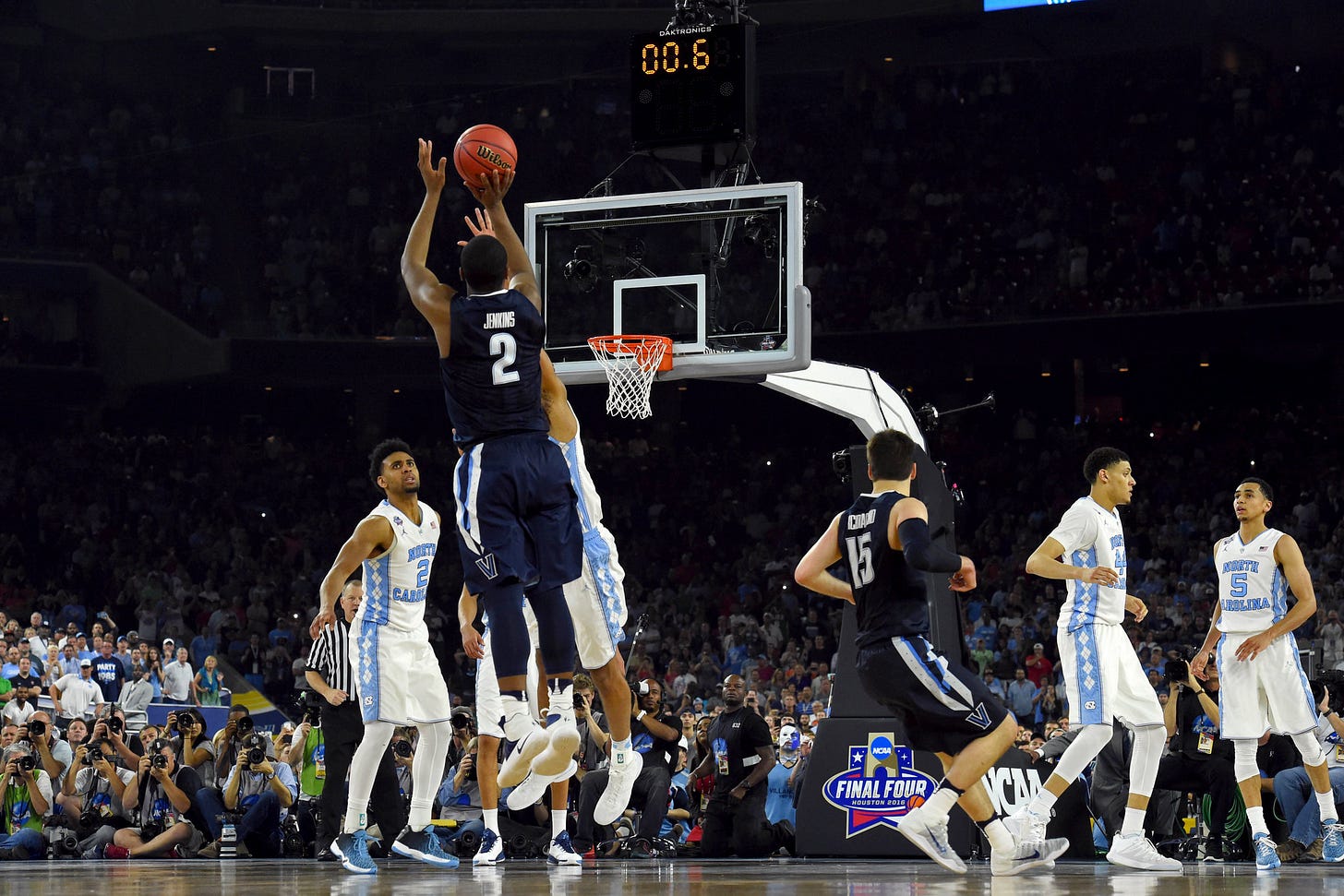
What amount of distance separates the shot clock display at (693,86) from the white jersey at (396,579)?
13.9ft

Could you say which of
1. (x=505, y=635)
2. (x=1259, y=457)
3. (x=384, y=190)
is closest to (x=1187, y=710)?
(x=505, y=635)

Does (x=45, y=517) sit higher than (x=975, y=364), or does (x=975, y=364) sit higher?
(x=975, y=364)

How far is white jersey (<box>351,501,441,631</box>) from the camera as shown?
9.55 m

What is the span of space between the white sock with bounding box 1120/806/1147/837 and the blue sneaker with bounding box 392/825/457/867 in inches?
156

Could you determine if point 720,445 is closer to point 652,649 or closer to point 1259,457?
point 652,649

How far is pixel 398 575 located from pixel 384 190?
23746 mm

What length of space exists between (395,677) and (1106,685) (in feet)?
13.5

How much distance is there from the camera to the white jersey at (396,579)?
955 cm

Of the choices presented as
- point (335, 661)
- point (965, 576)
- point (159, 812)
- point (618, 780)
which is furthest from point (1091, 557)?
point (159, 812)

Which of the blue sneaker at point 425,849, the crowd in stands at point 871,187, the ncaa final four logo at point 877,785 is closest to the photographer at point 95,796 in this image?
the blue sneaker at point 425,849

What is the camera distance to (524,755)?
7.16m

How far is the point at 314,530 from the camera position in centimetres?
2928

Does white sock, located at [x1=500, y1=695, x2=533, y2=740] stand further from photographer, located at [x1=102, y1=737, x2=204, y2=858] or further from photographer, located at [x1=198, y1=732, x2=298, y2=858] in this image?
photographer, located at [x1=102, y1=737, x2=204, y2=858]

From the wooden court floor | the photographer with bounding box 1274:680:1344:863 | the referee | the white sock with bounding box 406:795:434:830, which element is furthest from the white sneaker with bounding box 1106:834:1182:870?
the referee
